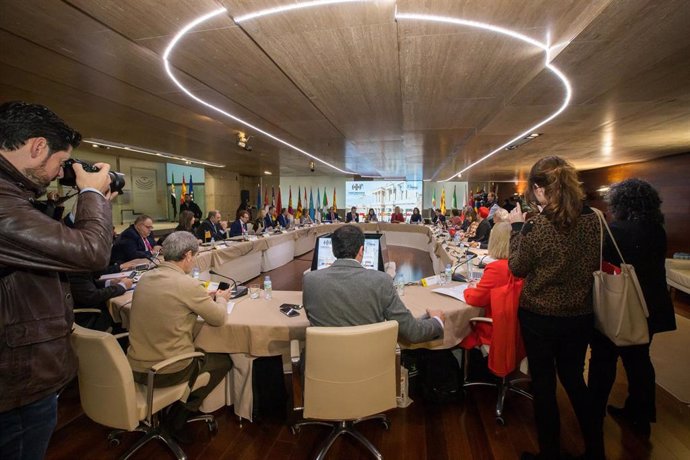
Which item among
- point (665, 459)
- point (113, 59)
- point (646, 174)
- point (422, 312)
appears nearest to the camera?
point (665, 459)

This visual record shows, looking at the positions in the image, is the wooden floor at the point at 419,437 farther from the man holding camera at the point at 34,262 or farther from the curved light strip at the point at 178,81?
the curved light strip at the point at 178,81

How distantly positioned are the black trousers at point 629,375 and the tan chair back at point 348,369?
120 cm

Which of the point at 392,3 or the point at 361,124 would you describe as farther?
the point at 361,124

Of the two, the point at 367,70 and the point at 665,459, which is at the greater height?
the point at 367,70

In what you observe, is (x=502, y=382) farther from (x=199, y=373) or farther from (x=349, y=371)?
(x=199, y=373)

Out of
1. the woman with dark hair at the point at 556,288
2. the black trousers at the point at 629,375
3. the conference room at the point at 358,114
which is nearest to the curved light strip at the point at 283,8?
the conference room at the point at 358,114

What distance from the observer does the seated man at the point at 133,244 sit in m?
3.77

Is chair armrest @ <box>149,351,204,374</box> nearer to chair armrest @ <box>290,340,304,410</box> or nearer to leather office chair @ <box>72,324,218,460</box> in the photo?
leather office chair @ <box>72,324,218,460</box>

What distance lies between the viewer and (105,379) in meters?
1.54

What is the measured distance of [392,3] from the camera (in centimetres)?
202

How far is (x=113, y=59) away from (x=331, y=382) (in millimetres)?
3228

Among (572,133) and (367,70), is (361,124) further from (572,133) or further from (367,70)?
(572,133)

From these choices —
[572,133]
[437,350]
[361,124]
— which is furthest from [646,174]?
[437,350]

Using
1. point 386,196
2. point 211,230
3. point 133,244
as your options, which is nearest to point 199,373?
point 133,244
